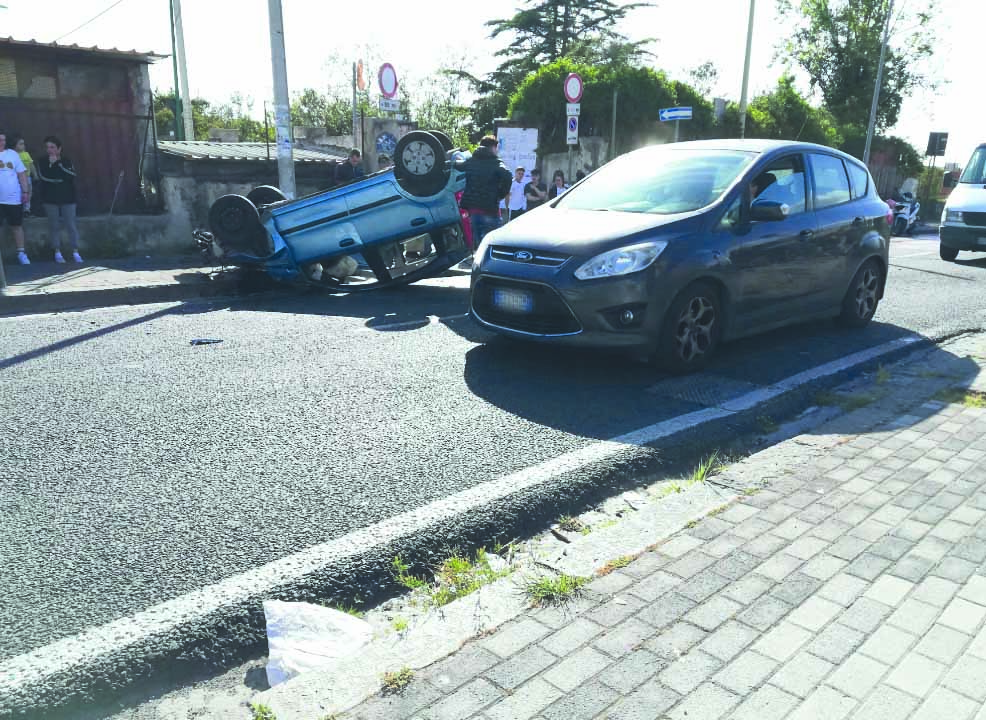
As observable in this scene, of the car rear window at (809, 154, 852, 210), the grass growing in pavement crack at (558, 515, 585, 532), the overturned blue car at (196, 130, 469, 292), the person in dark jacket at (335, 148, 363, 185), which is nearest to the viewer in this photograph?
the grass growing in pavement crack at (558, 515, 585, 532)

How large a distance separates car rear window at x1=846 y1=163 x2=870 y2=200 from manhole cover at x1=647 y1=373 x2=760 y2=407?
9.36ft

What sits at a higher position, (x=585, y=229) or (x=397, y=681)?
(x=585, y=229)

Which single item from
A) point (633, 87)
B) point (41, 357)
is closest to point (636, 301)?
point (41, 357)

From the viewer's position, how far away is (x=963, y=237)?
1377 cm

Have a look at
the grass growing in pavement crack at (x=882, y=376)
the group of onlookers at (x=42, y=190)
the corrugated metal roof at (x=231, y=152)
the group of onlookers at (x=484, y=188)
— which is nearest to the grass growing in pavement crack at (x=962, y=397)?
the grass growing in pavement crack at (x=882, y=376)

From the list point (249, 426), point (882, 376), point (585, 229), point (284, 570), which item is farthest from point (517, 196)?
point (284, 570)

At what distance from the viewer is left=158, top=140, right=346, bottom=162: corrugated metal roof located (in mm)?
13977

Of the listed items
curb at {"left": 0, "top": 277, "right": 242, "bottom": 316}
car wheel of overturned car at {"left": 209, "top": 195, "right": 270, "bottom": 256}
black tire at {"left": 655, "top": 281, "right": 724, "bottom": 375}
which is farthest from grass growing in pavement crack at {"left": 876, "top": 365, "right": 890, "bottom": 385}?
curb at {"left": 0, "top": 277, "right": 242, "bottom": 316}

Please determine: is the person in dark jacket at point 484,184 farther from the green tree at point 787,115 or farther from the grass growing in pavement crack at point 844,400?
the green tree at point 787,115

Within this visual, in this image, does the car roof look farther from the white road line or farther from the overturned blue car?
the overturned blue car

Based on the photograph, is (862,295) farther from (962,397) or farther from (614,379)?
(614,379)

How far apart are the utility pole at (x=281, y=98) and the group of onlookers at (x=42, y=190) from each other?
2976 millimetres

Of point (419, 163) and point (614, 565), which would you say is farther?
point (419, 163)

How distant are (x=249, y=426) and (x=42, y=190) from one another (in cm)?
899
